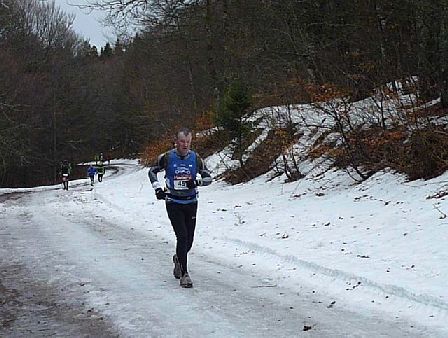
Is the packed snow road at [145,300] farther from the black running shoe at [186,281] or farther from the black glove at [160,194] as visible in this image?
the black glove at [160,194]

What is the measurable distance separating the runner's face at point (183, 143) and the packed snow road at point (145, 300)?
1.64m

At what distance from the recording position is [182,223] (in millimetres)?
8180

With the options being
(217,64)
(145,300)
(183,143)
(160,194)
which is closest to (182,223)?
(160,194)

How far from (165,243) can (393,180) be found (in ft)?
15.7

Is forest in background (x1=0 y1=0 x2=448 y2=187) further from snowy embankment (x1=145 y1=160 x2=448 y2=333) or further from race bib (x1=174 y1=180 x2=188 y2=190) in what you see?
race bib (x1=174 y1=180 x2=188 y2=190)

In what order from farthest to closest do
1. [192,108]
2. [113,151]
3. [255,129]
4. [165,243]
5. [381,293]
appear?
[113,151] < [192,108] < [255,129] < [165,243] < [381,293]

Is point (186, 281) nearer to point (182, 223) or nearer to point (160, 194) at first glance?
point (182, 223)

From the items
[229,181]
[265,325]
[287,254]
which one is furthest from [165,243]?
[229,181]

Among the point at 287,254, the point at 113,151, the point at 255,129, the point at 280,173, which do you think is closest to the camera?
the point at 287,254

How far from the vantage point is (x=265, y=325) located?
6219 millimetres

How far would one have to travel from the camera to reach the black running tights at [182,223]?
8.14 metres

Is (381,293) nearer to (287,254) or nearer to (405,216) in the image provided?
(287,254)

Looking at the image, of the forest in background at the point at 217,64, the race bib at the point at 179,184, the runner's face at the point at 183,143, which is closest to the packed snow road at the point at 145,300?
the race bib at the point at 179,184

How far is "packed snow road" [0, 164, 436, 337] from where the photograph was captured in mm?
6121
